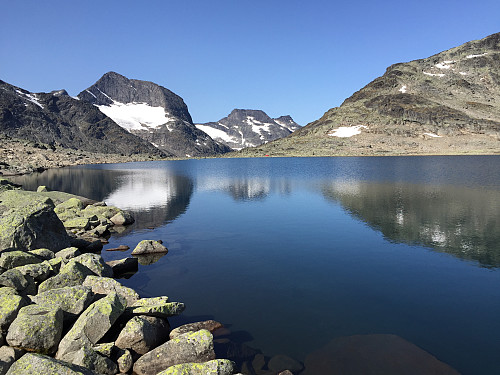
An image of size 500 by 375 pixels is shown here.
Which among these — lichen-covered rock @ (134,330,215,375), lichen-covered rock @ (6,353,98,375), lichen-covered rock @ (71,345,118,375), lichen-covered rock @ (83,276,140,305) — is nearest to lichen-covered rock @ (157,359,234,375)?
lichen-covered rock @ (134,330,215,375)

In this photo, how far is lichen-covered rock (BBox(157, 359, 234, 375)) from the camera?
1017cm

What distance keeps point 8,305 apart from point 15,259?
229 inches

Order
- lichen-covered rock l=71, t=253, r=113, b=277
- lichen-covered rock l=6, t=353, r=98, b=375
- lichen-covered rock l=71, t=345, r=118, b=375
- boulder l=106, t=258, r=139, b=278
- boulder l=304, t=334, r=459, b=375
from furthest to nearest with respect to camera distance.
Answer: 1. boulder l=106, t=258, r=139, b=278
2. lichen-covered rock l=71, t=253, r=113, b=277
3. boulder l=304, t=334, r=459, b=375
4. lichen-covered rock l=71, t=345, r=118, b=375
5. lichen-covered rock l=6, t=353, r=98, b=375

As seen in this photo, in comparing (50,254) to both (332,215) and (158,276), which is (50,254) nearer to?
(158,276)

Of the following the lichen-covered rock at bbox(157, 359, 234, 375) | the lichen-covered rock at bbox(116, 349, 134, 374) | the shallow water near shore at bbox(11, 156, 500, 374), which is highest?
the lichen-covered rock at bbox(157, 359, 234, 375)

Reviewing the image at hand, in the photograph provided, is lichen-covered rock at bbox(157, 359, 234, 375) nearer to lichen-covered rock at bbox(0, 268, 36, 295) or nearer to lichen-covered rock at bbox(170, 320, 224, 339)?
lichen-covered rock at bbox(170, 320, 224, 339)

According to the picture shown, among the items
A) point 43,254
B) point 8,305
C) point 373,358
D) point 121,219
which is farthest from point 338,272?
point 121,219

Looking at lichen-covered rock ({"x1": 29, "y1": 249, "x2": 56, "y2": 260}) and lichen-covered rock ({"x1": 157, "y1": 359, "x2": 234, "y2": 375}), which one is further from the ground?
lichen-covered rock ({"x1": 29, "y1": 249, "x2": 56, "y2": 260})

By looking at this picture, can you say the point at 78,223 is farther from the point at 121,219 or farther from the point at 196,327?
the point at 196,327

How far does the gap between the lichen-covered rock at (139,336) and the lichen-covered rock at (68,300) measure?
239cm

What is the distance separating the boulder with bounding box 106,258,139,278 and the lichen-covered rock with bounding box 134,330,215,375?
11453 millimetres

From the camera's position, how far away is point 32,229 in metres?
21.7

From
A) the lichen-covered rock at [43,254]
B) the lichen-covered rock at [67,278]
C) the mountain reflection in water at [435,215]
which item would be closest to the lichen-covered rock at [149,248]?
the lichen-covered rock at [43,254]

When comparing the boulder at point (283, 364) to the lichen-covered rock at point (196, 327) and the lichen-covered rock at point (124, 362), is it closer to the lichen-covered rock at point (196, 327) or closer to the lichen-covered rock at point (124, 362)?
the lichen-covered rock at point (196, 327)
